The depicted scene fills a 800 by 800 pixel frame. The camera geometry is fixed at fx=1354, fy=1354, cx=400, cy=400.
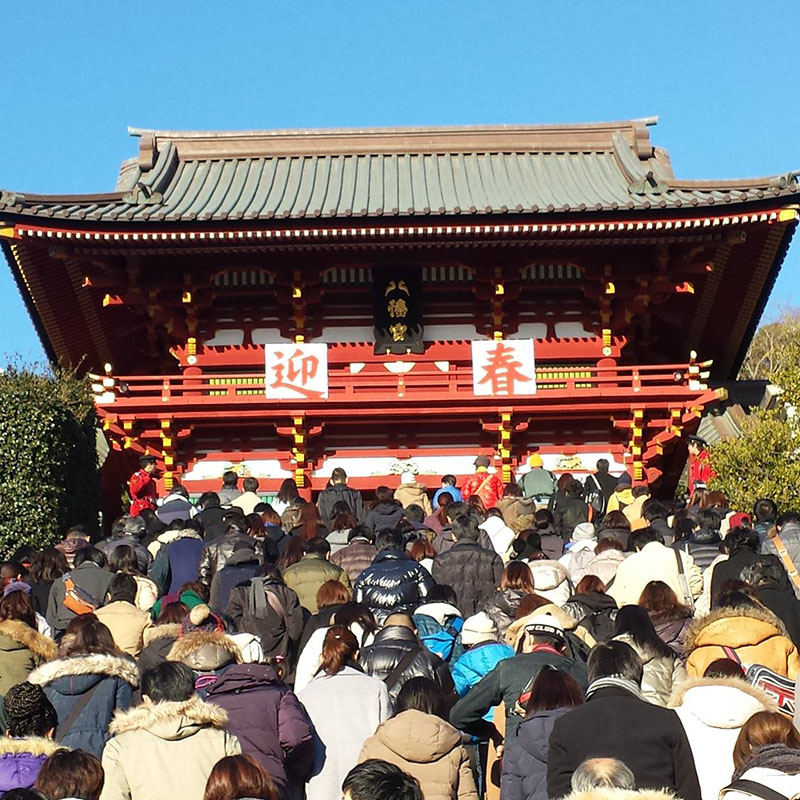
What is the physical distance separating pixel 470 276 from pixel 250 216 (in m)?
3.96

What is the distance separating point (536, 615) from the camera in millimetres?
7879

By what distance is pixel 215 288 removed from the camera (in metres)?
22.3

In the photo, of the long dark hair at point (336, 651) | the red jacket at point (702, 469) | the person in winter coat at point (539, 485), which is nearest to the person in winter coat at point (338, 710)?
the long dark hair at point (336, 651)

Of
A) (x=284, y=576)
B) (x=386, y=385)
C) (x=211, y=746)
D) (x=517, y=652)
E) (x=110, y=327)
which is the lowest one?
(x=211, y=746)

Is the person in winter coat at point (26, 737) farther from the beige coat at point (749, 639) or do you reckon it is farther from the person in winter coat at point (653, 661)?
the beige coat at point (749, 639)

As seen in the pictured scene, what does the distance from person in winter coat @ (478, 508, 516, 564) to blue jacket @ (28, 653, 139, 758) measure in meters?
6.48

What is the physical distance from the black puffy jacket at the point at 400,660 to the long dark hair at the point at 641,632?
44.3 inches

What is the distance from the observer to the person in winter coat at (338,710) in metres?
7.36

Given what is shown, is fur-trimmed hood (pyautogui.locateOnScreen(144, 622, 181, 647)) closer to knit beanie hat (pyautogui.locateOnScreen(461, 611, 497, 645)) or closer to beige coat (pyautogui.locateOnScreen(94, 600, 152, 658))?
beige coat (pyautogui.locateOnScreen(94, 600, 152, 658))

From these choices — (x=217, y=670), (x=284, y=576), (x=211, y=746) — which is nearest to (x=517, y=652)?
(x=217, y=670)

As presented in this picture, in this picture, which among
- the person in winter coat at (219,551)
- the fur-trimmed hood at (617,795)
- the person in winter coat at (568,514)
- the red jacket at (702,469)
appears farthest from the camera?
the red jacket at (702,469)

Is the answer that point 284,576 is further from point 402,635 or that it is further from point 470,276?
point 470,276

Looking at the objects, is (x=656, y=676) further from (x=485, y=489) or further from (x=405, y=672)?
(x=485, y=489)

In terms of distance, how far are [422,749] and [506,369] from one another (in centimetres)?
1414
